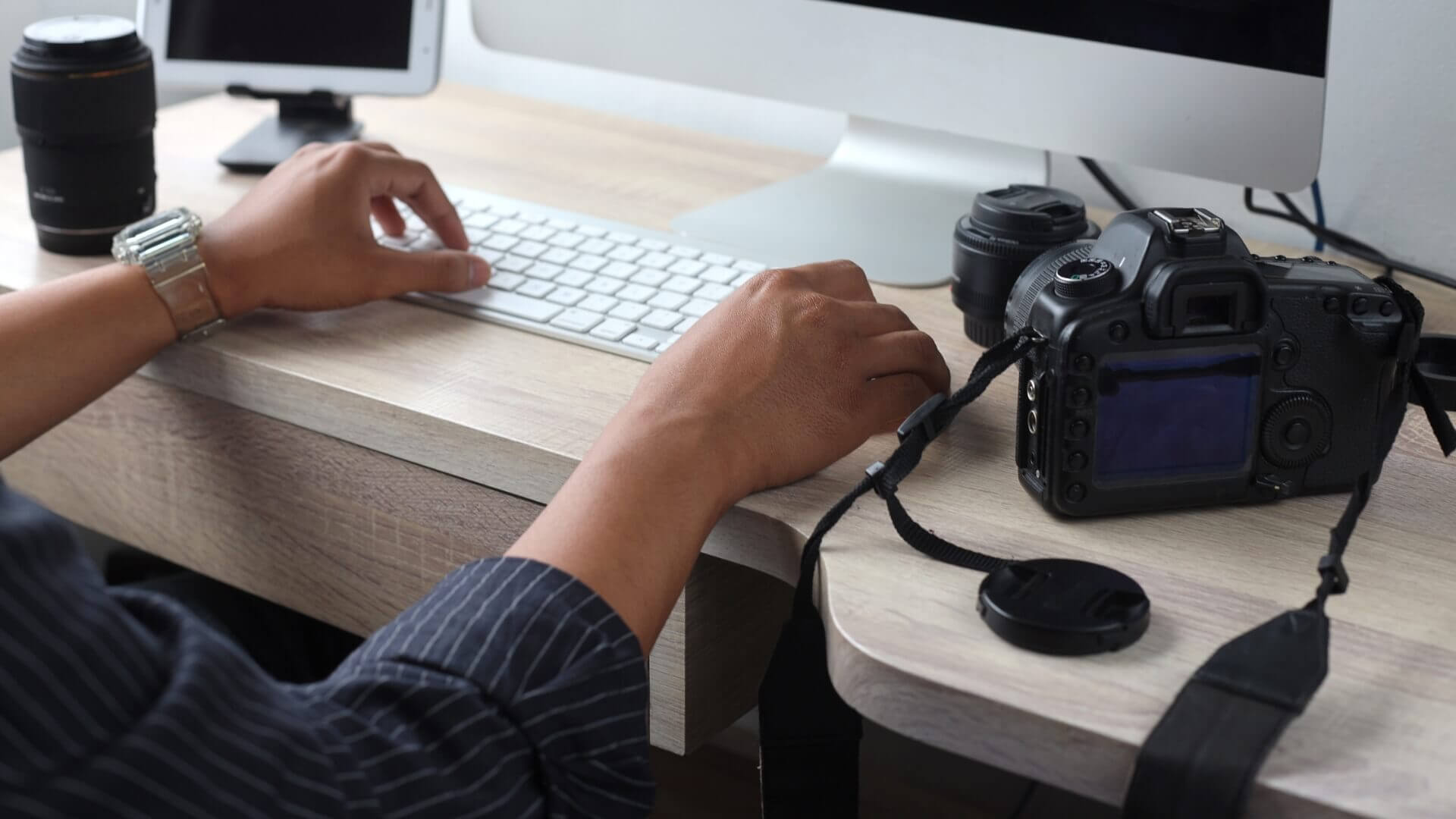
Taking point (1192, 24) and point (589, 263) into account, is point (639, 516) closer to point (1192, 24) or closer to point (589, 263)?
point (589, 263)

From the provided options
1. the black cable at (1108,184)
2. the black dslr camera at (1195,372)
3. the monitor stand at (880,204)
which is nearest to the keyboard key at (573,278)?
the monitor stand at (880,204)

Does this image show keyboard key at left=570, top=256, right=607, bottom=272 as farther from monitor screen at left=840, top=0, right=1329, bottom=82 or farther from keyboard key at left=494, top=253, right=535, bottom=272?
monitor screen at left=840, top=0, right=1329, bottom=82

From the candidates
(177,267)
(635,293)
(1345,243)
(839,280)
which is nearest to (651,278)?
(635,293)

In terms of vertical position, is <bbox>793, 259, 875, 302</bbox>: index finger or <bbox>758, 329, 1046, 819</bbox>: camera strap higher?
<bbox>793, 259, 875, 302</bbox>: index finger

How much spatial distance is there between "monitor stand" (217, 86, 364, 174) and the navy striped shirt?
2.01ft

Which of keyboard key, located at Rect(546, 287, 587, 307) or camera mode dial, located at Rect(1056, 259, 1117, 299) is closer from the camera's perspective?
camera mode dial, located at Rect(1056, 259, 1117, 299)

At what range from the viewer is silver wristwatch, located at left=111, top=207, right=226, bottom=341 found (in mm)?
773

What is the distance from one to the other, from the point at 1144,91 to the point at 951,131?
13cm

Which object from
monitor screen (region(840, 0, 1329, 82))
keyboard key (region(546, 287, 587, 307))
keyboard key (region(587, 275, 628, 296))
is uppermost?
monitor screen (region(840, 0, 1329, 82))

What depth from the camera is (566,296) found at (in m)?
0.82

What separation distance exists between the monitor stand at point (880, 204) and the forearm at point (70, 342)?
0.35 meters

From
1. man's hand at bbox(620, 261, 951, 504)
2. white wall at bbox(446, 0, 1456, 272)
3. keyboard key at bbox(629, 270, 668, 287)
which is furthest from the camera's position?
white wall at bbox(446, 0, 1456, 272)

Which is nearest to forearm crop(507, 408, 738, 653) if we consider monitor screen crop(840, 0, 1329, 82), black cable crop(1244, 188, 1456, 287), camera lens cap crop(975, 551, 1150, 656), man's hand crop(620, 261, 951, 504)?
man's hand crop(620, 261, 951, 504)

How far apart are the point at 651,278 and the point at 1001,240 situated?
0.72 feet
